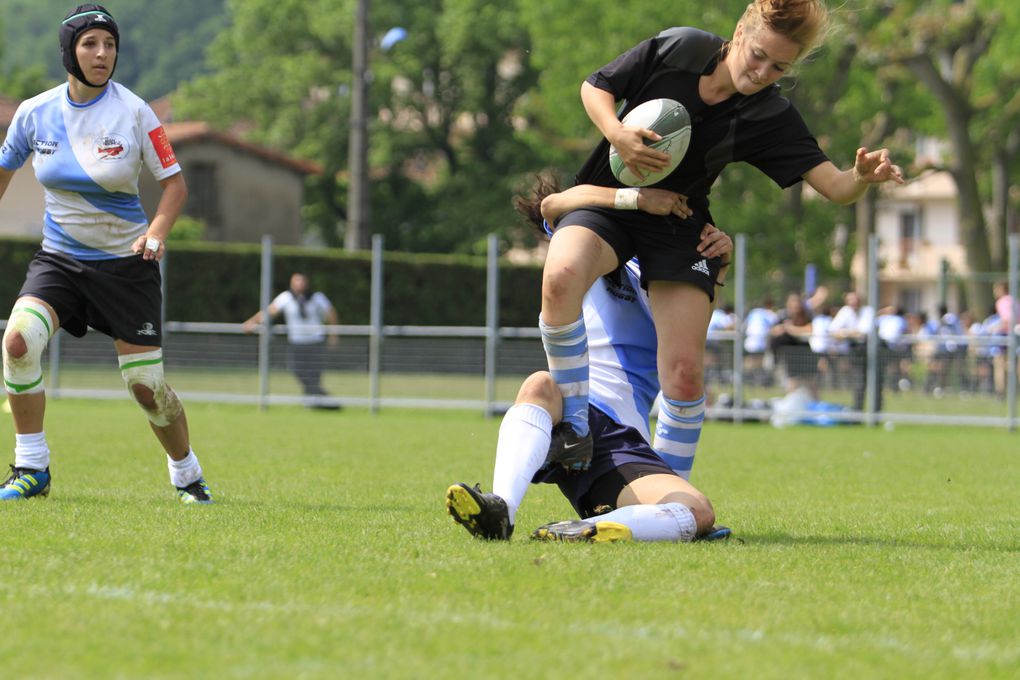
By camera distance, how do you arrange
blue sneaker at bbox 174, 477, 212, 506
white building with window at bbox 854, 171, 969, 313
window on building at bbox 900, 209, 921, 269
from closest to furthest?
blue sneaker at bbox 174, 477, 212, 506 → white building with window at bbox 854, 171, 969, 313 → window on building at bbox 900, 209, 921, 269

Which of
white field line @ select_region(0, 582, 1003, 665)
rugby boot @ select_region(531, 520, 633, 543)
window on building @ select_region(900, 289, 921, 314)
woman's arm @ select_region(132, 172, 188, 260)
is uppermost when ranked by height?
window on building @ select_region(900, 289, 921, 314)

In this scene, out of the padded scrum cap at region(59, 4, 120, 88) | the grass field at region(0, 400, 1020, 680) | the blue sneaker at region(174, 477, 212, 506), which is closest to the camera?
the grass field at region(0, 400, 1020, 680)

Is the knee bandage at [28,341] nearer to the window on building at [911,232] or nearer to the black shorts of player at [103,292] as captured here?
the black shorts of player at [103,292]

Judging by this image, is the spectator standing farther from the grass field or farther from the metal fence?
the grass field

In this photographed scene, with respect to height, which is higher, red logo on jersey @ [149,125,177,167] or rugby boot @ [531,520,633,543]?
red logo on jersey @ [149,125,177,167]

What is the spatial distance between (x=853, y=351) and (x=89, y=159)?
532 inches

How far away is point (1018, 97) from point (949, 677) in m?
36.2

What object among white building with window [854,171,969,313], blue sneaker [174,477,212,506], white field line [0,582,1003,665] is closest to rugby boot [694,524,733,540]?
white field line [0,582,1003,665]

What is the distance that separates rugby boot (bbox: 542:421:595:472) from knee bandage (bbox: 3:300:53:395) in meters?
2.54

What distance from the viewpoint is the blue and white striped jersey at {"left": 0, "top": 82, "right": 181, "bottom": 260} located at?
713 cm

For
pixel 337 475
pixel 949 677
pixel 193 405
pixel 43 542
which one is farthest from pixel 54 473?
pixel 193 405

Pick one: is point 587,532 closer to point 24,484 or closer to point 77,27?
point 24,484

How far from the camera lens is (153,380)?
7.26m

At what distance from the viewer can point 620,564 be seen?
5215mm
